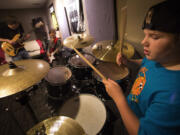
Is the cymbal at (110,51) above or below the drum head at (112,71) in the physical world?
above

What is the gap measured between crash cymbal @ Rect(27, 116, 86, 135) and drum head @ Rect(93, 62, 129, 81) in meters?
0.52

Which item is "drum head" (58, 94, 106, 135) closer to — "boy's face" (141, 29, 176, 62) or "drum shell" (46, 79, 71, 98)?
"drum shell" (46, 79, 71, 98)

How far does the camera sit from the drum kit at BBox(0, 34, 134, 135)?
636 millimetres

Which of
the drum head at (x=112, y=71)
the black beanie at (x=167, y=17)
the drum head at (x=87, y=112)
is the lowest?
the drum head at (x=87, y=112)

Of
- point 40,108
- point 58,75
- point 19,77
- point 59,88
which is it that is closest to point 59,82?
point 59,88

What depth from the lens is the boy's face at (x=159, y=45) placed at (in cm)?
38

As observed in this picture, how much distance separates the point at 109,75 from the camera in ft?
3.69

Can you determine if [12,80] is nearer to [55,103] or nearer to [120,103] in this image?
[120,103]

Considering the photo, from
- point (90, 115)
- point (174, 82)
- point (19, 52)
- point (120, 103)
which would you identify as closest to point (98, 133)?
point (90, 115)

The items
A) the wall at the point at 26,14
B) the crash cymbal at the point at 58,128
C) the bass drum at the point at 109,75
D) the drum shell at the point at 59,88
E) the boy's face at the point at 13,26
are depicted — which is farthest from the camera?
the wall at the point at 26,14

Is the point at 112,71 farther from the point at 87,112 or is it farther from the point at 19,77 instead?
the point at 19,77

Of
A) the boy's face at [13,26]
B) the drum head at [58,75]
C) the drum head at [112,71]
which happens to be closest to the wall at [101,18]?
the drum head at [112,71]

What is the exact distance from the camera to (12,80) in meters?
0.69

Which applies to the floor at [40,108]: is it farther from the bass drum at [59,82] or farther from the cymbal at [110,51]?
the cymbal at [110,51]
